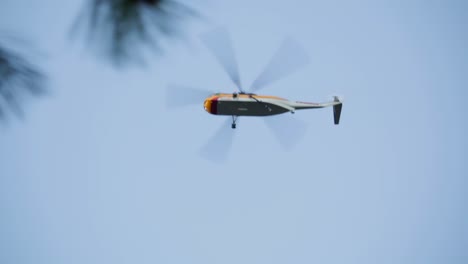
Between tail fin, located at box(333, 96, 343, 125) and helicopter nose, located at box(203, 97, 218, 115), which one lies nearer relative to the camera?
helicopter nose, located at box(203, 97, 218, 115)

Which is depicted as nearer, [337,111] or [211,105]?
[211,105]

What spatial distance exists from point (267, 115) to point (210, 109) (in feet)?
5.17

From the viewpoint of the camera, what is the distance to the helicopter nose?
1370 cm

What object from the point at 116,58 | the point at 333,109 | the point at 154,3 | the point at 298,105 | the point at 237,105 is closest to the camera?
the point at 116,58

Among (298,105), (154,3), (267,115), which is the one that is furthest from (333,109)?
(154,3)

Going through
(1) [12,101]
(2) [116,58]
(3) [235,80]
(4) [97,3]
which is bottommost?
(1) [12,101]

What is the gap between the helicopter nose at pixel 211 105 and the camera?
13703 millimetres

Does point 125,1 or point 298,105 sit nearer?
point 125,1

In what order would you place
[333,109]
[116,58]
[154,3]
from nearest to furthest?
[116,58] < [154,3] < [333,109]

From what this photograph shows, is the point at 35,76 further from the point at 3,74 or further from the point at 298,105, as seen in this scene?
the point at 298,105

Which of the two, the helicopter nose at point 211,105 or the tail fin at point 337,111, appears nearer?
the helicopter nose at point 211,105

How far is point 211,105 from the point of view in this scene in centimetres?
1377

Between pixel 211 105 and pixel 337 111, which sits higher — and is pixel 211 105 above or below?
below

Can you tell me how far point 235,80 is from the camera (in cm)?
1408
